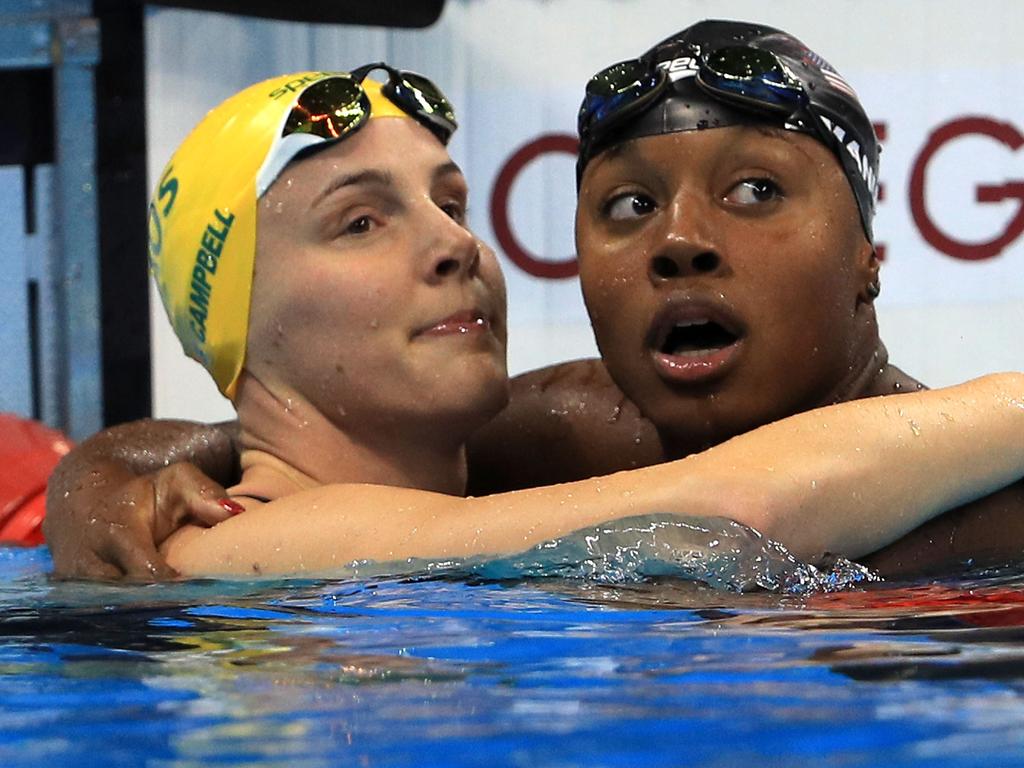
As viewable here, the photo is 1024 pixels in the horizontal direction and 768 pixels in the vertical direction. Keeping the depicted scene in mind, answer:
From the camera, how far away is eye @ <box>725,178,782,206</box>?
2.81 metres

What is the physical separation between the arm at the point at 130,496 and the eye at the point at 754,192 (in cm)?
115

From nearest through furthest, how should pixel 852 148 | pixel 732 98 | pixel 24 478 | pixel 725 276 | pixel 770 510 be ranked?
pixel 770 510 → pixel 725 276 → pixel 732 98 → pixel 852 148 → pixel 24 478

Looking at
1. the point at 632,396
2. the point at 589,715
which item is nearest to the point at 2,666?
the point at 589,715

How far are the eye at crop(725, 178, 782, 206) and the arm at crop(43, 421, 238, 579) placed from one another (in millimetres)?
1148

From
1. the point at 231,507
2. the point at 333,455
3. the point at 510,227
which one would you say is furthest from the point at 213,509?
the point at 510,227

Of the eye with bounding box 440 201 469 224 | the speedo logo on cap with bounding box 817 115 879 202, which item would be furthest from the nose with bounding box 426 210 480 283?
the speedo logo on cap with bounding box 817 115 879 202

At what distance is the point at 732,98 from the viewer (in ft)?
9.34

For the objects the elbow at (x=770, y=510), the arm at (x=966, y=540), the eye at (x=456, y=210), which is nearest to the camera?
the elbow at (x=770, y=510)

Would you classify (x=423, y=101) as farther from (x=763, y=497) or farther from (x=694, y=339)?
(x=763, y=497)

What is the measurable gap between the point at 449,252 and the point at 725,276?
0.61 m

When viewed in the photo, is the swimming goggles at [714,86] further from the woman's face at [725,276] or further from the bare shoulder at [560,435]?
the bare shoulder at [560,435]

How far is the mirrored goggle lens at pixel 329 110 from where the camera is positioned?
321 centimetres

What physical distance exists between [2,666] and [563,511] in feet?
3.09

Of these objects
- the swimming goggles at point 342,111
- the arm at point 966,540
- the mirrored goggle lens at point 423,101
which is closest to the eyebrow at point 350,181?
the swimming goggles at point 342,111
